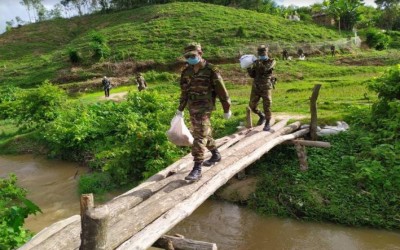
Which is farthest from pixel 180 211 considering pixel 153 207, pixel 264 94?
pixel 264 94

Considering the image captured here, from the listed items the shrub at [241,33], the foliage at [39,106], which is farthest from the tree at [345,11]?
the foliage at [39,106]

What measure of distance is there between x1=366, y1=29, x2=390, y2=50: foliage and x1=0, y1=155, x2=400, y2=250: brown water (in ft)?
106

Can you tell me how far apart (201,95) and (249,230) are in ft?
11.1

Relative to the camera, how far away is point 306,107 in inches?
522

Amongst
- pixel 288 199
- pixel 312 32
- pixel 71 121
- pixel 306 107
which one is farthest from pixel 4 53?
pixel 288 199

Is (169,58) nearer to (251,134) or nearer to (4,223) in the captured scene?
(251,134)

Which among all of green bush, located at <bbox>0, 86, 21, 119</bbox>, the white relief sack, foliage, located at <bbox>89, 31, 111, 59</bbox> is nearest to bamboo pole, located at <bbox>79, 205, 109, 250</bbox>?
the white relief sack

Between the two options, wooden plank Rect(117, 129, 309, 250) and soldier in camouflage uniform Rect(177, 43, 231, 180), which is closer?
wooden plank Rect(117, 129, 309, 250)

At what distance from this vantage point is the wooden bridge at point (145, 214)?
3.66 meters

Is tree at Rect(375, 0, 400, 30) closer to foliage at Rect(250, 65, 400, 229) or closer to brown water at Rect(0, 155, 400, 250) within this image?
foliage at Rect(250, 65, 400, 229)

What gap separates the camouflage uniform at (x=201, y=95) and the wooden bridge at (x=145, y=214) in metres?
0.60

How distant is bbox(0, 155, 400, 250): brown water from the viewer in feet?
23.9

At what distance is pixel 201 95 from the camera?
19.3 feet

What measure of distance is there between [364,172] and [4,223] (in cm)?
672
